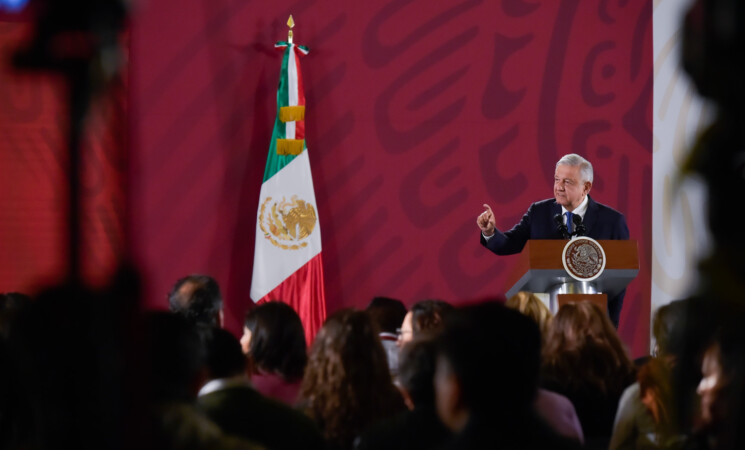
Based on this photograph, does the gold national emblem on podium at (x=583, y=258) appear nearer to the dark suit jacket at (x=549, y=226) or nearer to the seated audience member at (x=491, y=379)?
the dark suit jacket at (x=549, y=226)

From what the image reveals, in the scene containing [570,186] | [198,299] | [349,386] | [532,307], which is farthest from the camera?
[570,186]

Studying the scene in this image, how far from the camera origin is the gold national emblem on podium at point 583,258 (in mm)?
3854

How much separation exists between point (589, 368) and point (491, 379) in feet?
4.84

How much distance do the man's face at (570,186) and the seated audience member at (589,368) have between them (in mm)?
2053

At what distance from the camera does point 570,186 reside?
182 inches

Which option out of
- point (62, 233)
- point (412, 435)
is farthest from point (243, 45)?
point (62, 233)

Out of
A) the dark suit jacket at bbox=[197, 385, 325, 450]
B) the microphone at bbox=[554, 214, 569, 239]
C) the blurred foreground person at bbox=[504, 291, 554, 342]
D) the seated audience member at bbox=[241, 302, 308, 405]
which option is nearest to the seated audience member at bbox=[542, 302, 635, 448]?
the blurred foreground person at bbox=[504, 291, 554, 342]

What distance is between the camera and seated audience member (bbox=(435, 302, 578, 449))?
1.13 meters

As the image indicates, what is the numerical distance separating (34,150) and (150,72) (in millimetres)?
1027

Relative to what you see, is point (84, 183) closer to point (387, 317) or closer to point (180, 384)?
point (180, 384)

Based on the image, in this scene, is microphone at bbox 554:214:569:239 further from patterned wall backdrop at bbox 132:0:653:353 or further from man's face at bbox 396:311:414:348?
patterned wall backdrop at bbox 132:0:653:353

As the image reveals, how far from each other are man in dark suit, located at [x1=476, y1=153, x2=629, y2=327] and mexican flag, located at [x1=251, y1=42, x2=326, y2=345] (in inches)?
56.2

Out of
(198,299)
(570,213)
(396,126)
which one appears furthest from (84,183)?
(396,126)

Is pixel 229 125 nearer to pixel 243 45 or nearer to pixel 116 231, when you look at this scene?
pixel 243 45
